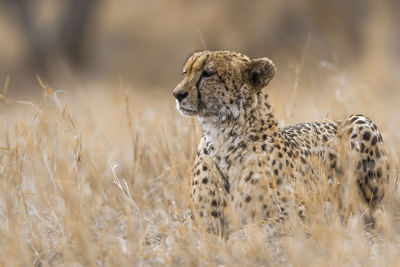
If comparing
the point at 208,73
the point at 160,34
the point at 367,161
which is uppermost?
the point at 160,34

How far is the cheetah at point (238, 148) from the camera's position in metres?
2.96

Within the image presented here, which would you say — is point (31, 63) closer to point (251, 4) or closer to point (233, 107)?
point (251, 4)

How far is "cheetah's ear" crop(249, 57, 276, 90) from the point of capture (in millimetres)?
3121

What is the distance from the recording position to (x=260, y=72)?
123 inches

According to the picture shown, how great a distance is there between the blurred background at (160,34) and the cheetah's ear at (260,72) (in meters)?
8.56

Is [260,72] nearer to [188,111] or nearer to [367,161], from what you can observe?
[188,111]

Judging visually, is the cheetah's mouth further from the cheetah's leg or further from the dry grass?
the cheetah's leg

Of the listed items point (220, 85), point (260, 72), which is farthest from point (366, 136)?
point (220, 85)

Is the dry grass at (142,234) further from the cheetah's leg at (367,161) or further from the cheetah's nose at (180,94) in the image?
the cheetah's nose at (180,94)

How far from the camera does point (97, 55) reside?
50.2 feet

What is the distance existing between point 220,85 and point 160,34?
1197 cm

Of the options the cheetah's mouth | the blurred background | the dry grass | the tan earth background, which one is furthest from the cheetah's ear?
the blurred background

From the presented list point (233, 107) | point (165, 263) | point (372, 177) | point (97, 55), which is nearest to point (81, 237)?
point (165, 263)

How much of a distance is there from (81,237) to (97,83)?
11.0 meters
